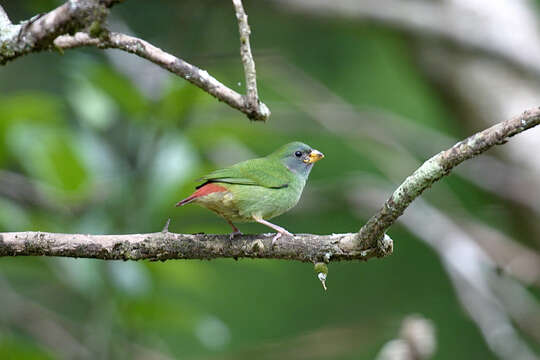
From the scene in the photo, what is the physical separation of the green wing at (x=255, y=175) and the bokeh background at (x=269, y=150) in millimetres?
561

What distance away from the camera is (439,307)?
756 centimetres

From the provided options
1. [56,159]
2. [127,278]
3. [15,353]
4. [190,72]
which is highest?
[190,72]

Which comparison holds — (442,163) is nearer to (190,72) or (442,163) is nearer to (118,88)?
(190,72)

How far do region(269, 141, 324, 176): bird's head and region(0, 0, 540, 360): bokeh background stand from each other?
56 cm

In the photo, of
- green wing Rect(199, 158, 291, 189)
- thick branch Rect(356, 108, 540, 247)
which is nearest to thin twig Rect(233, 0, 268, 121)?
thick branch Rect(356, 108, 540, 247)

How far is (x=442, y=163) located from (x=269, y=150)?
5724mm

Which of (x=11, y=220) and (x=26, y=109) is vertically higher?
(x=26, y=109)

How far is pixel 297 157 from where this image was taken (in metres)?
3.65

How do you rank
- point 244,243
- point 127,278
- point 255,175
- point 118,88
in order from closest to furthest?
1. point 244,243
2. point 255,175
3. point 127,278
4. point 118,88

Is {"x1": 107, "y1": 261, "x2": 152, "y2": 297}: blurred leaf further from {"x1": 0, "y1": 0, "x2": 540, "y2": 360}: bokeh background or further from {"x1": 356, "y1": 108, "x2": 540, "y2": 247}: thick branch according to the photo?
{"x1": 356, "y1": 108, "x2": 540, "y2": 247}: thick branch

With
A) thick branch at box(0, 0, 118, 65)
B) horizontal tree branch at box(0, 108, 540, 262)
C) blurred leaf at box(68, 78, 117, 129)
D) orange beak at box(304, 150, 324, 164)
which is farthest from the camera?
blurred leaf at box(68, 78, 117, 129)

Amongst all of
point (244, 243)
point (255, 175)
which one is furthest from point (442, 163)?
point (255, 175)

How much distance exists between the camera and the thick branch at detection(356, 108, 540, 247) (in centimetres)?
156

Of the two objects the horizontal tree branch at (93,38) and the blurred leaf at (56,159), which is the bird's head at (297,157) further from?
the horizontal tree branch at (93,38)
